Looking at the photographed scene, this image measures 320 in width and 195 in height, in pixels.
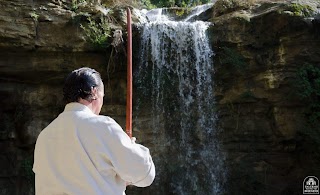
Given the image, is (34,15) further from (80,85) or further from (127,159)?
(127,159)

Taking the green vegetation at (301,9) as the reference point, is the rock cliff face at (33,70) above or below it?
below

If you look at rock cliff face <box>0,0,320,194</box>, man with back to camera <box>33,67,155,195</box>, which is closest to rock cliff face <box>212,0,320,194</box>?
rock cliff face <box>0,0,320,194</box>

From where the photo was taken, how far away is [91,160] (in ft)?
4.89

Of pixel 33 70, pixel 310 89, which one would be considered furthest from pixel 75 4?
pixel 310 89

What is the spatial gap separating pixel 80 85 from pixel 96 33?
7195 millimetres

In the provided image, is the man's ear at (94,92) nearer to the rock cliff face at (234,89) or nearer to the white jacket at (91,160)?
the white jacket at (91,160)

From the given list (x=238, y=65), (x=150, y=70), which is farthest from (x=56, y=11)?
(x=238, y=65)

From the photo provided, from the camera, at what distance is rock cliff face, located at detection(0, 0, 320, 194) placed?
8.66 m

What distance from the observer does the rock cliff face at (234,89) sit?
28.4 ft

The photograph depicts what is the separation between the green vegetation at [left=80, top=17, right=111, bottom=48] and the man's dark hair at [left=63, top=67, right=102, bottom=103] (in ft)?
23.2

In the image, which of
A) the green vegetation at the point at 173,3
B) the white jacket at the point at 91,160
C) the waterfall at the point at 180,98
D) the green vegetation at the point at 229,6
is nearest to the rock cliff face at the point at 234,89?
the waterfall at the point at 180,98

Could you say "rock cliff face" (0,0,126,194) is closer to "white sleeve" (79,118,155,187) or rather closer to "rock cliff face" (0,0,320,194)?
"rock cliff face" (0,0,320,194)

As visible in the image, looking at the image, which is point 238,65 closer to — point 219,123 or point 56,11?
point 219,123

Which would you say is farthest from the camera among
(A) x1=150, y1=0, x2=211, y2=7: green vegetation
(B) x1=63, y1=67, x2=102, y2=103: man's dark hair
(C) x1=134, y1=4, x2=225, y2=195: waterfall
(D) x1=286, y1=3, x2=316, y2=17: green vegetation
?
(A) x1=150, y1=0, x2=211, y2=7: green vegetation
